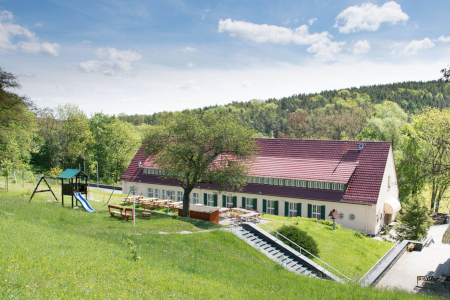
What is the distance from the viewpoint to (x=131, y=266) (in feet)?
36.7

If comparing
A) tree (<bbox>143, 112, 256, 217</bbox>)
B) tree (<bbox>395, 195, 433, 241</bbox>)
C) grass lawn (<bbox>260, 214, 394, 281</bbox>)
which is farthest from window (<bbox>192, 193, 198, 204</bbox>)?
tree (<bbox>395, 195, 433, 241</bbox>)

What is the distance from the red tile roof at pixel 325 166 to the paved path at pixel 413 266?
5.68m

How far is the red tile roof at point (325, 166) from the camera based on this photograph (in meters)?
29.2

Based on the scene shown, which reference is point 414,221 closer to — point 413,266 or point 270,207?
point 413,266

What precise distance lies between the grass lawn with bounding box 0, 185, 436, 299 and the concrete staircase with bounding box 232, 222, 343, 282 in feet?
3.35

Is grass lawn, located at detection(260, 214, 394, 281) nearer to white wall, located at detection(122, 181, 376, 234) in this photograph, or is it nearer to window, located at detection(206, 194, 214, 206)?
white wall, located at detection(122, 181, 376, 234)

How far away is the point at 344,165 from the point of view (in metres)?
31.1

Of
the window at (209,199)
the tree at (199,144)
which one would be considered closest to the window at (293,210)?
the window at (209,199)

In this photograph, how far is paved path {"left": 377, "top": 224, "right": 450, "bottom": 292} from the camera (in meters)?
17.8

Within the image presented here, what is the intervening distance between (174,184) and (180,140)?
14062 millimetres

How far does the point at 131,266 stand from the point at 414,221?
24056 millimetres

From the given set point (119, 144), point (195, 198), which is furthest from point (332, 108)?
point (195, 198)

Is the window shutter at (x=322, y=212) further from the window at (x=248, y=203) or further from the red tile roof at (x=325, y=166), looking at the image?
the window at (x=248, y=203)

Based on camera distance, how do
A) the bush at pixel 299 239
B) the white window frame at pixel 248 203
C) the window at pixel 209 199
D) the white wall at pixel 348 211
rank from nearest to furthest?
the bush at pixel 299 239 < the white wall at pixel 348 211 < the white window frame at pixel 248 203 < the window at pixel 209 199
